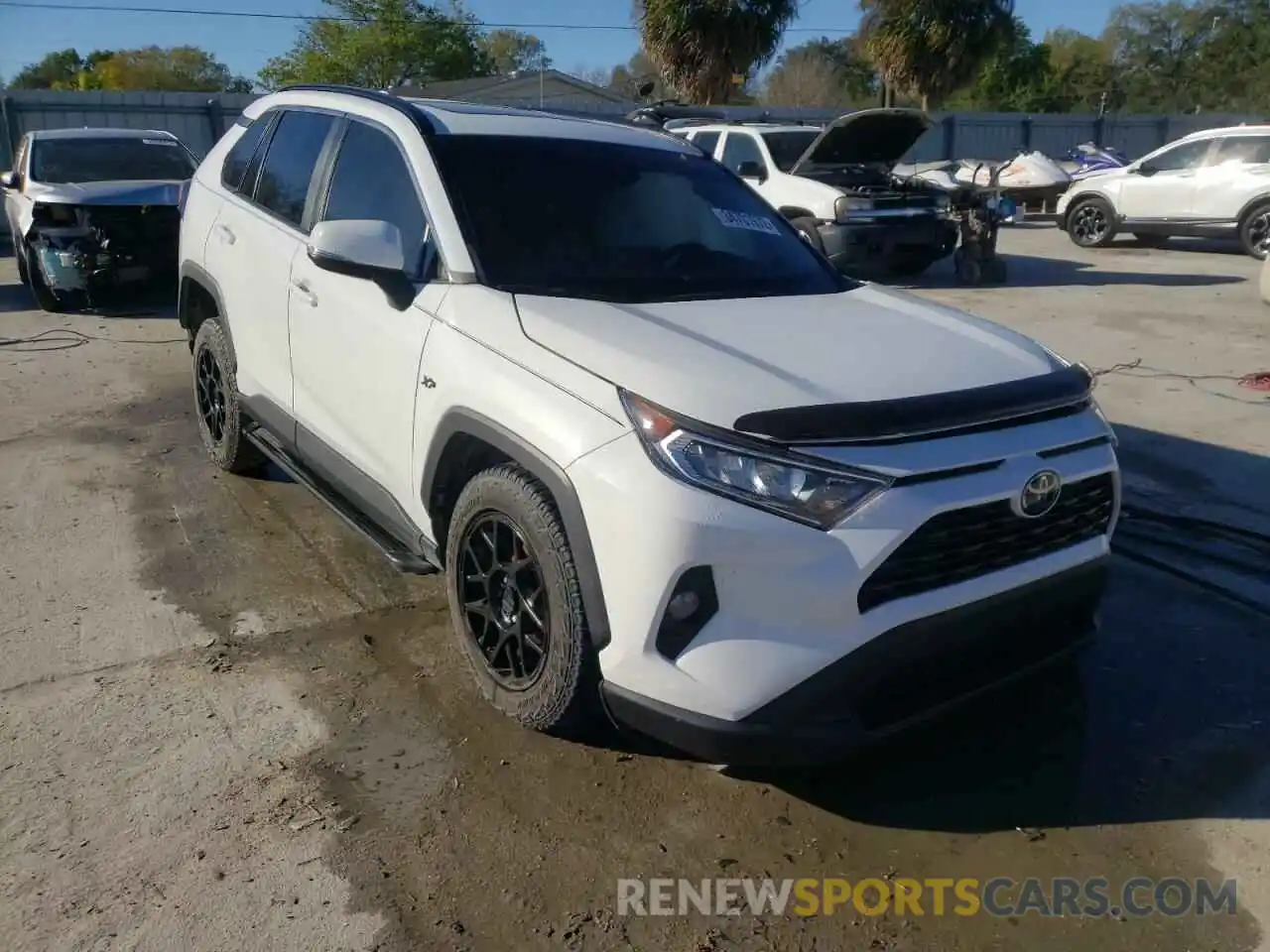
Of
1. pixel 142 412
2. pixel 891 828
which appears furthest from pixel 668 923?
pixel 142 412

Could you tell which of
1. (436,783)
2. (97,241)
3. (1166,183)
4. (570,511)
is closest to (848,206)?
(1166,183)

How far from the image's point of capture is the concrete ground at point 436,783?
2.56 metres

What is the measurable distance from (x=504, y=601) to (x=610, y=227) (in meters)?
1.41

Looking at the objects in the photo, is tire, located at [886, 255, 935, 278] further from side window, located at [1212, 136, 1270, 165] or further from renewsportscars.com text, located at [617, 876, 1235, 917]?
renewsportscars.com text, located at [617, 876, 1235, 917]

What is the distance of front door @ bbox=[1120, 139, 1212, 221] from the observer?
50.6 ft

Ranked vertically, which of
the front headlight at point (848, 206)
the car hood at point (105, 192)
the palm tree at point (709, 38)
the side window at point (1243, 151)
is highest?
the palm tree at point (709, 38)

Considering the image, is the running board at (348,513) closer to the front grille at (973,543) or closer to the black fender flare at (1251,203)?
the front grille at (973,543)

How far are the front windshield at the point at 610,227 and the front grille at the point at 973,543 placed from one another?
1.27 meters

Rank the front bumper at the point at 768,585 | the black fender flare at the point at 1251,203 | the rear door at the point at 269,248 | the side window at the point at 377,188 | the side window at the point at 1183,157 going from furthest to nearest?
the side window at the point at 1183,157 < the black fender flare at the point at 1251,203 < the rear door at the point at 269,248 < the side window at the point at 377,188 < the front bumper at the point at 768,585

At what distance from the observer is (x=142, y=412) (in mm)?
6914

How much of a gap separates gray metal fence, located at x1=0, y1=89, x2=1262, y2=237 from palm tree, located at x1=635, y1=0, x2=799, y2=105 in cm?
149

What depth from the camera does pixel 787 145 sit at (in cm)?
1301

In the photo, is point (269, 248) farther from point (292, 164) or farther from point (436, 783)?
point (436, 783)

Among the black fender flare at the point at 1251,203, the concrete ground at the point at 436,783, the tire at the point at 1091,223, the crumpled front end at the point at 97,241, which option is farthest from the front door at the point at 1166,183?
the crumpled front end at the point at 97,241
